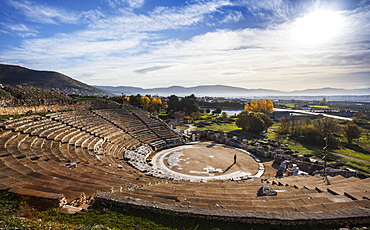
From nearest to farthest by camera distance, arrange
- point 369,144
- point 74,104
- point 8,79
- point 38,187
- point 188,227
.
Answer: point 188,227, point 38,187, point 74,104, point 369,144, point 8,79

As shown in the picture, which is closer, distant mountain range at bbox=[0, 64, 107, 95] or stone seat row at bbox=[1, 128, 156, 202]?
stone seat row at bbox=[1, 128, 156, 202]

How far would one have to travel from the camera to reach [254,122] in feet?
137

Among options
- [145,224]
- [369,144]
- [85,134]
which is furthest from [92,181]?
[369,144]

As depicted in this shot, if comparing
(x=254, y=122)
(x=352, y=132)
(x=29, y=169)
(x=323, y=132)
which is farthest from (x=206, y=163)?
(x=352, y=132)

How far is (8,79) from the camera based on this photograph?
9475 cm

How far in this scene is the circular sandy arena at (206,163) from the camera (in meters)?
20.4

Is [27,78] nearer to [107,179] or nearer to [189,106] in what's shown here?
[189,106]

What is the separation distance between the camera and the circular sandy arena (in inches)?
803

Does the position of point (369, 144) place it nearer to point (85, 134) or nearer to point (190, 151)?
point (190, 151)

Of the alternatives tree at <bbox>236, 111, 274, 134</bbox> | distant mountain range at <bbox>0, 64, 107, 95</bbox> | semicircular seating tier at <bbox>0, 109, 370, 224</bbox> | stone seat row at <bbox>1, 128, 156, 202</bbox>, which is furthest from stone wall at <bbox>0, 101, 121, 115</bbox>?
distant mountain range at <bbox>0, 64, 107, 95</bbox>

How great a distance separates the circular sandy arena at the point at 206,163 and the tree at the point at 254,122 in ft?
46.0

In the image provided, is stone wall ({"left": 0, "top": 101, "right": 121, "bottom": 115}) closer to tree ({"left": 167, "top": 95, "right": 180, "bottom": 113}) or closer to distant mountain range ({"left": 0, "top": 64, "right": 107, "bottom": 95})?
tree ({"left": 167, "top": 95, "right": 180, "bottom": 113})

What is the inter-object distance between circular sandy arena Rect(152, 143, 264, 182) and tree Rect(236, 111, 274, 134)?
14.0 meters

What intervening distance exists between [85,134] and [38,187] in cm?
1510
